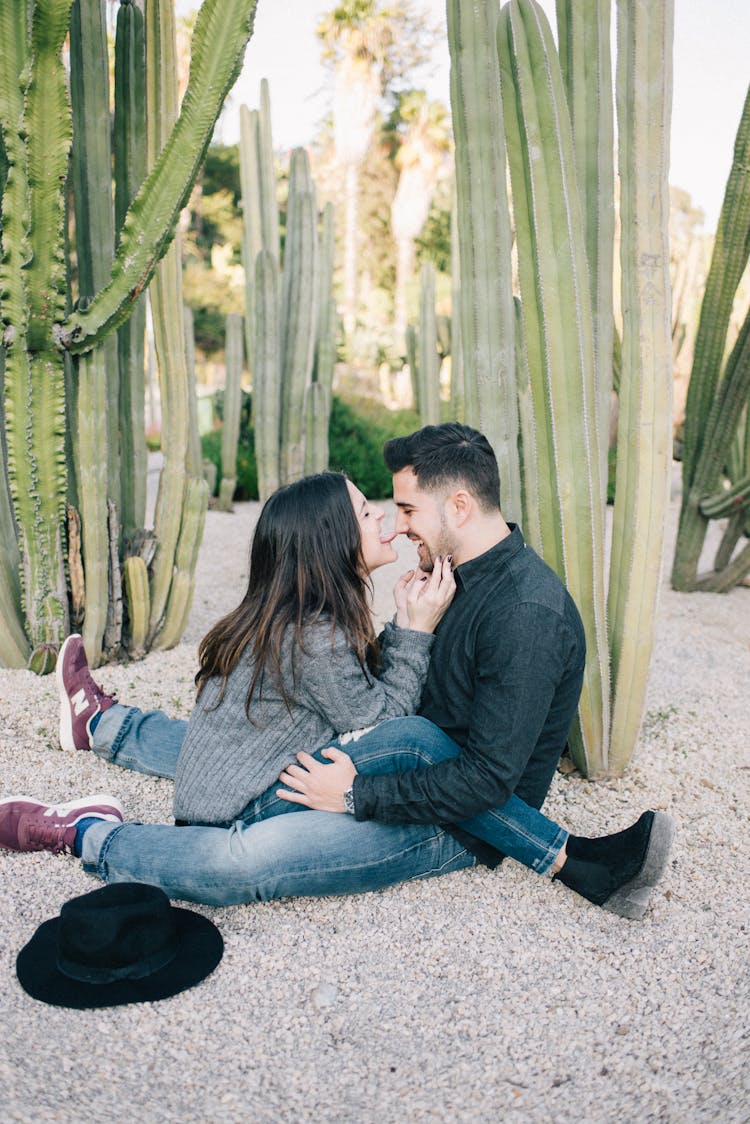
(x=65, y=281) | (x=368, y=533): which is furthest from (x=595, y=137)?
(x=65, y=281)

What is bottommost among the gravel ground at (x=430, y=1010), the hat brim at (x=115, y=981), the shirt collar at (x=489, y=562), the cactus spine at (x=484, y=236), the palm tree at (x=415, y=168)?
the gravel ground at (x=430, y=1010)

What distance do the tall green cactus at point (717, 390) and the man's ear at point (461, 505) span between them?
10.8 feet

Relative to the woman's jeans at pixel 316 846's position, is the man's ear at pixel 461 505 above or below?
above

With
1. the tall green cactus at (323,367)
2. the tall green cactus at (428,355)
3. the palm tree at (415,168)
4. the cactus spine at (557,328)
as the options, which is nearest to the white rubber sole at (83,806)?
the cactus spine at (557,328)

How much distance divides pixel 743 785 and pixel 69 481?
9.60 feet

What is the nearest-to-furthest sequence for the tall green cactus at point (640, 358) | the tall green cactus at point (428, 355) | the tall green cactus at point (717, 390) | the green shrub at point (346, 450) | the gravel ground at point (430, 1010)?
1. the gravel ground at point (430, 1010)
2. the tall green cactus at point (640, 358)
3. the tall green cactus at point (717, 390)
4. the tall green cactus at point (428, 355)
5. the green shrub at point (346, 450)

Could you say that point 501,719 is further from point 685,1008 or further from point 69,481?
point 69,481

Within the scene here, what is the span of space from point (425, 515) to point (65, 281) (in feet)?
6.68

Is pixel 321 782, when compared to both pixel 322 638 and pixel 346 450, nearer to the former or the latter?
pixel 322 638

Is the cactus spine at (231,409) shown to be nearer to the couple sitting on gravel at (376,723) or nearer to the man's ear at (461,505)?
the couple sitting on gravel at (376,723)

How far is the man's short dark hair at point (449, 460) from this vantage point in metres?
2.49

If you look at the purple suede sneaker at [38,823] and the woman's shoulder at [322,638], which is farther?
the purple suede sneaker at [38,823]

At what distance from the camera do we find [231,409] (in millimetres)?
8883

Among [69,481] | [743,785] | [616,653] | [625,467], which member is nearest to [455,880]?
[616,653]
